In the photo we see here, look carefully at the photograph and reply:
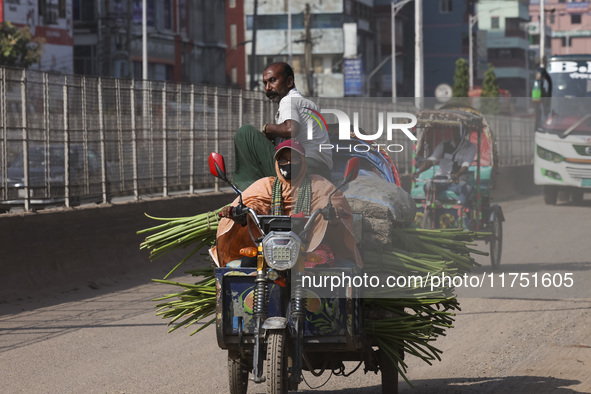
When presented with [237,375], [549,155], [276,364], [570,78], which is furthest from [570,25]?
[276,364]

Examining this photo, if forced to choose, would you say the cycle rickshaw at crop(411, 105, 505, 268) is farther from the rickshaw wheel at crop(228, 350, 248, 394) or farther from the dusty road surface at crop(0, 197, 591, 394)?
the rickshaw wheel at crop(228, 350, 248, 394)

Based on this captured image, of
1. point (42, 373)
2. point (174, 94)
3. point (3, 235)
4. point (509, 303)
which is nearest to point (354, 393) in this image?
point (42, 373)

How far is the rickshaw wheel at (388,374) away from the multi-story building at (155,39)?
157 feet

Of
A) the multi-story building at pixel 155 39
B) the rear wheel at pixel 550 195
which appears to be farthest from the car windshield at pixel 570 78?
the multi-story building at pixel 155 39

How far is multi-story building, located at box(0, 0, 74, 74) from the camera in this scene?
4635 cm

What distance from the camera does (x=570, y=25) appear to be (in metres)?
136

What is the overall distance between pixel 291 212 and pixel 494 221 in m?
7.34

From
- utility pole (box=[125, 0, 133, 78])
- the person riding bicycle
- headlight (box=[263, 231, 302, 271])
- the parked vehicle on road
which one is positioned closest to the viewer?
headlight (box=[263, 231, 302, 271])

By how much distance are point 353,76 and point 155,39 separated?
20480 mm

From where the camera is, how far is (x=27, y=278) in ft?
39.2

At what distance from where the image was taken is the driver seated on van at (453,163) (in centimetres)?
1067

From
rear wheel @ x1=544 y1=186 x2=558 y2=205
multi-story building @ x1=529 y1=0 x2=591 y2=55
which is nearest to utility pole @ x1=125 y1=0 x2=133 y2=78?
rear wheel @ x1=544 y1=186 x2=558 y2=205

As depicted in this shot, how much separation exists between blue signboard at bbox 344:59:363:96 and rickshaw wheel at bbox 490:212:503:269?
6304 centimetres

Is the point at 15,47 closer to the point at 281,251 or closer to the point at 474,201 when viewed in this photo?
the point at 474,201
